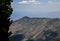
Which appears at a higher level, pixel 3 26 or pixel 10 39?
pixel 3 26

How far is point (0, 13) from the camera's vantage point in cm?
3191

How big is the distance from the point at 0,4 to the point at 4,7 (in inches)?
37.0

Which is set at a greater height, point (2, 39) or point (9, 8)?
point (9, 8)

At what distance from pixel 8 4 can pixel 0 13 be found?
2.04 metres

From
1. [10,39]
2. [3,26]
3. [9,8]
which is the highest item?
[9,8]

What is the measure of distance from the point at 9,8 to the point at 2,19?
79.7 inches

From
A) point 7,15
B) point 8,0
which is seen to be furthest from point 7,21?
point 8,0

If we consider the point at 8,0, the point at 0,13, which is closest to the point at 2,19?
the point at 0,13

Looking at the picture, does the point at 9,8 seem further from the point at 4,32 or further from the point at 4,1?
the point at 4,32

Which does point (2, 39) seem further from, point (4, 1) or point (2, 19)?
point (4, 1)

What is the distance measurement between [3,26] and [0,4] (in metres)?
2.99

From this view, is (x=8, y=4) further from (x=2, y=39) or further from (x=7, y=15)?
(x=2, y=39)

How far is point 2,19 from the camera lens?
32000mm

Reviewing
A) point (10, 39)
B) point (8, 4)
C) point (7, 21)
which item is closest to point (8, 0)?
point (8, 4)
